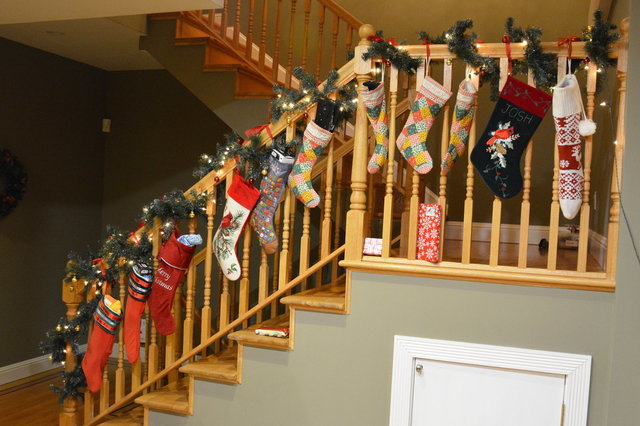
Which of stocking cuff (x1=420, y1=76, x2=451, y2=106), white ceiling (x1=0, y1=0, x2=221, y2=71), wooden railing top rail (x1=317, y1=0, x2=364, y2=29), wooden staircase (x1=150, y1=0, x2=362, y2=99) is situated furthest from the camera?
wooden railing top rail (x1=317, y1=0, x2=364, y2=29)

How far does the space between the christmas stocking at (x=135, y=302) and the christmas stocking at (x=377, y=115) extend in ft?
4.35

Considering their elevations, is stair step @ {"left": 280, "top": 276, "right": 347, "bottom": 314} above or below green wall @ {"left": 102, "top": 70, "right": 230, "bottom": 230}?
below

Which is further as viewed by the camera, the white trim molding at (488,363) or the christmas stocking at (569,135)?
the white trim molding at (488,363)

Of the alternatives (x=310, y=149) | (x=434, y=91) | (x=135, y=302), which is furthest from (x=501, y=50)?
(x=135, y=302)

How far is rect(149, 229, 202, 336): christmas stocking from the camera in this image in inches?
125

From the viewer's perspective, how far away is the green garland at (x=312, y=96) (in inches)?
114

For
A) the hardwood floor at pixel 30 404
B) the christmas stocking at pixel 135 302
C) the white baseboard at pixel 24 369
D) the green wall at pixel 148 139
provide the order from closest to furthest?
the christmas stocking at pixel 135 302 → the hardwood floor at pixel 30 404 → the white baseboard at pixel 24 369 → the green wall at pixel 148 139

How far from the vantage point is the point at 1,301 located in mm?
4812

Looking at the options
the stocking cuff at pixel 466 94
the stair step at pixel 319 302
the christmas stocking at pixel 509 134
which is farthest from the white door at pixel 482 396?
the stocking cuff at pixel 466 94

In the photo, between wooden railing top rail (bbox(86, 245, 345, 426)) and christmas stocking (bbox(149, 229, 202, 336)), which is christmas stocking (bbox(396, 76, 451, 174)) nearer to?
wooden railing top rail (bbox(86, 245, 345, 426))

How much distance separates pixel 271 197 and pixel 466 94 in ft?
3.45

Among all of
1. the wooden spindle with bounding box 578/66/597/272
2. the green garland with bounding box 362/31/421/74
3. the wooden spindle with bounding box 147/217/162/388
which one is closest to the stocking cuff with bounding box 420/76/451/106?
the green garland with bounding box 362/31/421/74

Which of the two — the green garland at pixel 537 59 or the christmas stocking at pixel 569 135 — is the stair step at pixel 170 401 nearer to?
the christmas stocking at pixel 569 135

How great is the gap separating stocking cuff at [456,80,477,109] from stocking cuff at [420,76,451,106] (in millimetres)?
79
